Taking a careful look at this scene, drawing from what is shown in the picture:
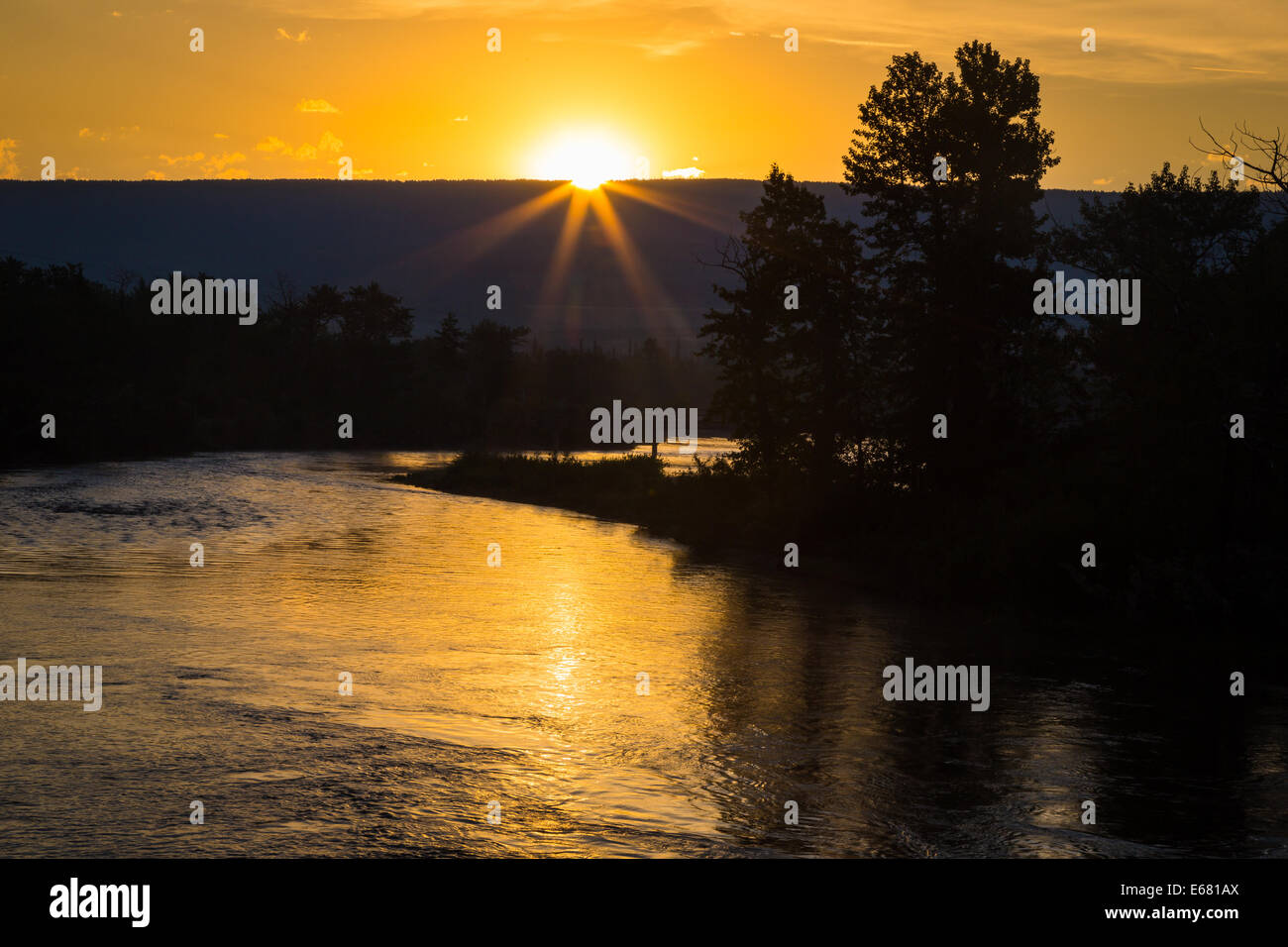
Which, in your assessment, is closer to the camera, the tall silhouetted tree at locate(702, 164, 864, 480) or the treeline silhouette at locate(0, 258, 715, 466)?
the tall silhouetted tree at locate(702, 164, 864, 480)

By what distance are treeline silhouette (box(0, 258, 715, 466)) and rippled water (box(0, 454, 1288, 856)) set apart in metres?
51.6

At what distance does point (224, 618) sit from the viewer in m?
22.5

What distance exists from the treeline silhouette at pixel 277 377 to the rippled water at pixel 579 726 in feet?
169

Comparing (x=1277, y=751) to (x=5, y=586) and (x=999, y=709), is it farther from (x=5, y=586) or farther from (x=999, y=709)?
(x=5, y=586)

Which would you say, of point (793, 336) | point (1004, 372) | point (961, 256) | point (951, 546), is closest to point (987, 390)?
point (1004, 372)

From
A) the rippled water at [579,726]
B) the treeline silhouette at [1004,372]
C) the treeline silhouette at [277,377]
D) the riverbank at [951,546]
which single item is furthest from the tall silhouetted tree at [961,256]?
the treeline silhouette at [277,377]

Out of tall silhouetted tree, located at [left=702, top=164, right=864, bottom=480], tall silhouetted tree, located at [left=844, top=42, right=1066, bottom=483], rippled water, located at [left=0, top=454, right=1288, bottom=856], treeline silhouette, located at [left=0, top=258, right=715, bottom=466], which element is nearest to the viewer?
rippled water, located at [left=0, top=454, right=1288, bottom=856]

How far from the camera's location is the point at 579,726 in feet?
51.5

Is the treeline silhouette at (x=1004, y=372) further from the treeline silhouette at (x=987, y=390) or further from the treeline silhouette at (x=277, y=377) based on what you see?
the treeline silhouette at (x=277, y=377)

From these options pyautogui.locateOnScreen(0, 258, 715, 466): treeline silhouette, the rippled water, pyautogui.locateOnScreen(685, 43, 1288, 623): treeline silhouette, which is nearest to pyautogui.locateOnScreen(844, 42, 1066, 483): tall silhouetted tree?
pyautogui.locateOnScreen(685, 43, 1288, 623): treeline silhouette

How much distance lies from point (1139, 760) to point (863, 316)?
26961 millimetres

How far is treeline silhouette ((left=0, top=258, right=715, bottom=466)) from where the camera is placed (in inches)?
3012

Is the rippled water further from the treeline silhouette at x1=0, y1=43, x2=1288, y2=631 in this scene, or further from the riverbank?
the treeline silhouette at x1=0, y1=43, x2=1288, y2=631

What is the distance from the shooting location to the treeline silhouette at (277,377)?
76500 mm
